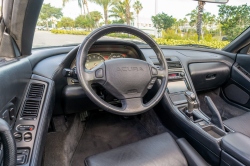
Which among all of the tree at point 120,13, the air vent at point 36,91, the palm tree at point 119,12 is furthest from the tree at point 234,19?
the air vent at point 36,91

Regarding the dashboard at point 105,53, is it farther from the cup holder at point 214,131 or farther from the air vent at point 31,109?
the cup holder at point 214,131

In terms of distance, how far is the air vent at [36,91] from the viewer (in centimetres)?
118

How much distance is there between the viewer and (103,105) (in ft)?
3.45

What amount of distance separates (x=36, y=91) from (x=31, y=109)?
0.55 feet

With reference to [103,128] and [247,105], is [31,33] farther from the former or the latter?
[247,105]

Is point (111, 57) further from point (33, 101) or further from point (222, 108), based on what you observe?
point (222, 108)

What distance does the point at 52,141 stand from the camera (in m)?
1.76

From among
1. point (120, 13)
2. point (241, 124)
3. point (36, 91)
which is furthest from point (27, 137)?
point (120, 13)

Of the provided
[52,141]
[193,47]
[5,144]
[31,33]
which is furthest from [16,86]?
[193,47]

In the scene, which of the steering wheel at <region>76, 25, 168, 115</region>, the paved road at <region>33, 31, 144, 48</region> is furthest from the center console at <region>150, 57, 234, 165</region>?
the paved road at <region>33, 31, 144, 48</region>

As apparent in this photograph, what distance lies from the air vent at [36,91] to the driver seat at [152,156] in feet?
1.84

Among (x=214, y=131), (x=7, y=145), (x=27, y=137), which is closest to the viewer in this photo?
(x=7, y=145)

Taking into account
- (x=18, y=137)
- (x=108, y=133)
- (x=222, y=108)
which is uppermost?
(x=18, y=137)

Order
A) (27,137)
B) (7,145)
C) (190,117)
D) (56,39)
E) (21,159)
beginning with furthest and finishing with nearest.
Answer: (56,39)
(190,117)
(27,137)
(21,159)
(7,145)
